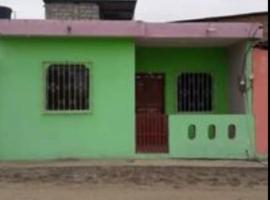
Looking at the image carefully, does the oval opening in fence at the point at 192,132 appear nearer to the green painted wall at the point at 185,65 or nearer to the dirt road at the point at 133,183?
the green painted wall at the point at 185,65

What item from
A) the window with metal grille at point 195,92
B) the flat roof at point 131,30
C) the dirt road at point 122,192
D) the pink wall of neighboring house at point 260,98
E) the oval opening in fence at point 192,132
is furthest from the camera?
the window with metal grille at point 195,92

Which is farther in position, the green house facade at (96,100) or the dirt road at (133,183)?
the green house facade at (96,100)

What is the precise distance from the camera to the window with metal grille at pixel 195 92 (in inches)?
746

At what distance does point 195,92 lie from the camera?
18938mm

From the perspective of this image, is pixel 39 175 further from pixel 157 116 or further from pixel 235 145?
pixel 235 145

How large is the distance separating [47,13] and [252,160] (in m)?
7.28

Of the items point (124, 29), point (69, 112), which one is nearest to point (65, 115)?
point (69, 112)

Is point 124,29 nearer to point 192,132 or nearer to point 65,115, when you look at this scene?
point 65,115

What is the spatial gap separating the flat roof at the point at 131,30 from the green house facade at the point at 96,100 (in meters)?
0.02

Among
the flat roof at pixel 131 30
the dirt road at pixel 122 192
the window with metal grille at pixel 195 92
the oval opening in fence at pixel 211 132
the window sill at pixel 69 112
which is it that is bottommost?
the dirt road at pixel 122 192

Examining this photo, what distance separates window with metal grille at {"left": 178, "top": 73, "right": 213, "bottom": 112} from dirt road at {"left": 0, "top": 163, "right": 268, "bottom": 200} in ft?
12.6

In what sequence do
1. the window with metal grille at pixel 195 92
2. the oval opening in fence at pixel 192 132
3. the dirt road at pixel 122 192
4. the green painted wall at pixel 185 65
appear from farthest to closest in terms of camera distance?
the green painted wall at pixel 185 65
the window with metal grille at pixel 195 92
the oval opening in fence at pixel 192 132
the dirt road at pixel 122 192

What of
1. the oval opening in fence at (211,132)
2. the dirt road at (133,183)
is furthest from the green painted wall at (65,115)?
the oval opening in fence at (211,132)

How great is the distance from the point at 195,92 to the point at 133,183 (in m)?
6.56
